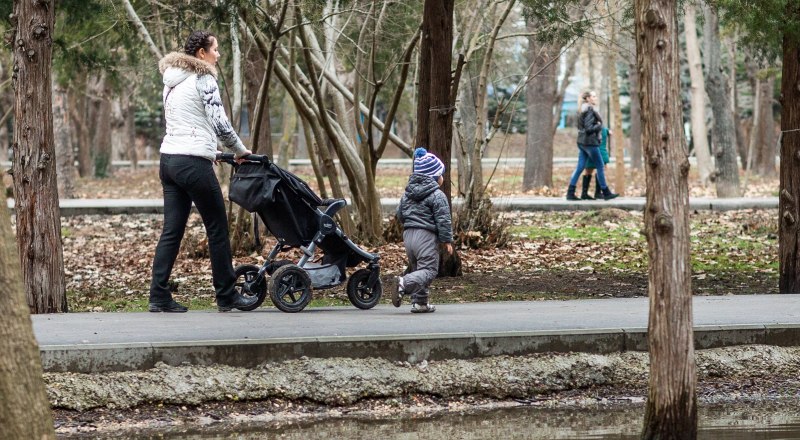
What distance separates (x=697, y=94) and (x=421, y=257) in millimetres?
22074

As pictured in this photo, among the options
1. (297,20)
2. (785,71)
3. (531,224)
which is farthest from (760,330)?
(531,224)

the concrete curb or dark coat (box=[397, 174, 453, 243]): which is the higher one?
dark coat (box=[397, 174, 453, 243])

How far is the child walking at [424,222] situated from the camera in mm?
9945

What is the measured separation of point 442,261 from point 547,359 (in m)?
5.10

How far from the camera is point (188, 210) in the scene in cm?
984

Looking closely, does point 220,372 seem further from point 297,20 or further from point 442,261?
point 297,20

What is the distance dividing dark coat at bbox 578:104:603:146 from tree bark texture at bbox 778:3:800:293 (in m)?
12.0

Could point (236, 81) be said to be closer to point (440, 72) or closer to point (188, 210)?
point (440, 72)

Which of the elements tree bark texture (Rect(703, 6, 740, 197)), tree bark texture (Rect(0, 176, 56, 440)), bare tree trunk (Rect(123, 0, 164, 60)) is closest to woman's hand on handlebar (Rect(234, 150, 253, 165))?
tree bark texture (Rect(0, 176, 56, 440))

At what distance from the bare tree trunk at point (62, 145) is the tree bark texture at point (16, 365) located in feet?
86.8

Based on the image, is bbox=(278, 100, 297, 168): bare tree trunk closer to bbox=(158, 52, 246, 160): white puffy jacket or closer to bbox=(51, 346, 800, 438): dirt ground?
bbox=(158, 52, 246, 160): white puffy jacket

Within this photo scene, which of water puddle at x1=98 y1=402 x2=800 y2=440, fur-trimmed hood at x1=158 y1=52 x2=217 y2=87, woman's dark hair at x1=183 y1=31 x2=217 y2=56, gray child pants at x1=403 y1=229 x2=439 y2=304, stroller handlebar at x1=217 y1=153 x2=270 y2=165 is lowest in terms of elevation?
water puddle at x1=98 y1=402 x2=800 y2=440

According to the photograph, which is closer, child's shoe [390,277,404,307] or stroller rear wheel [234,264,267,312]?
child's shoe [390,277,404,307]

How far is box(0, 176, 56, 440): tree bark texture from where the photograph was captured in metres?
4.54
